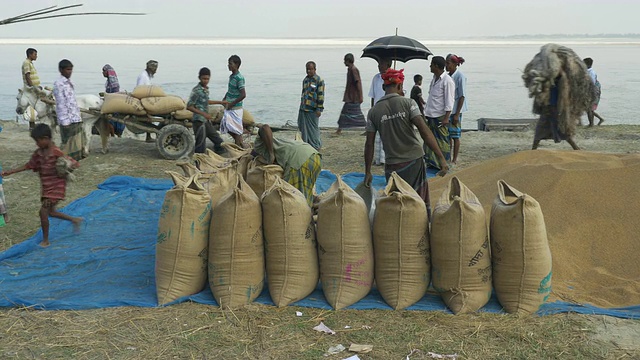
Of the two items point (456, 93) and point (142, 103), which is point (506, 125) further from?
point (142, 103)

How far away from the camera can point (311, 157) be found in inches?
190

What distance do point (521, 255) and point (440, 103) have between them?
14.0 ft

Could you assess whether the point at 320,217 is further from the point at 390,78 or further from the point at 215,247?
the point at 390,78

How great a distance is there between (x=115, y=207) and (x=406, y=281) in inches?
134

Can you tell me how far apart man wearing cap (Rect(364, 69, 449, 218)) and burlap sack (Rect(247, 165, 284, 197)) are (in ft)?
2.30

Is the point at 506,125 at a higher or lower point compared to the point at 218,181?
lower

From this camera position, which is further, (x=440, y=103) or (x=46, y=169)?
(x=440, y=103)

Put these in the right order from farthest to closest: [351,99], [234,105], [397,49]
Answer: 1. [351,99]
2. [397,49]
3. [234,105]

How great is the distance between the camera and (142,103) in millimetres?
8555

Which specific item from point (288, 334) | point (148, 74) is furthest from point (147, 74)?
point (288, 334)

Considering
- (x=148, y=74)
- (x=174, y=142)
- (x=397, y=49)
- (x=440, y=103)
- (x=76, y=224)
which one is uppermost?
(x=397, y=49)

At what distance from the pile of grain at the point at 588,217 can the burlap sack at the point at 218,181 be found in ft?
6.98

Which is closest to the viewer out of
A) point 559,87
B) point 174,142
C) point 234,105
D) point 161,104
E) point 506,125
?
point 559,87

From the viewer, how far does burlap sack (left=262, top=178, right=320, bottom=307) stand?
3752 mm
